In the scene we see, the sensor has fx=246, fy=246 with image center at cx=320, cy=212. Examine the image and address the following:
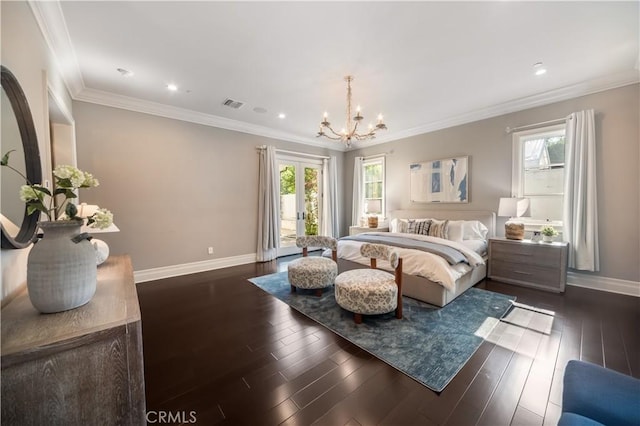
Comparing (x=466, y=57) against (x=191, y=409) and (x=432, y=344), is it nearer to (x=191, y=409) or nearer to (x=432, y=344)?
(x=432, y=344)

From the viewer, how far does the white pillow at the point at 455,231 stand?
13.5 feet

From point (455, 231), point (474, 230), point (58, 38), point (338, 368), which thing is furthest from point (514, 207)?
point (58, 38)

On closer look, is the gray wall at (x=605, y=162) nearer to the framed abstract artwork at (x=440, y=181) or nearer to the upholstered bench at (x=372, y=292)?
the framed abstract artwork at (x=440, y=181)

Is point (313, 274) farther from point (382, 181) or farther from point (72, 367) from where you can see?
point (382, 181)

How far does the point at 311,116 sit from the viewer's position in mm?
4609

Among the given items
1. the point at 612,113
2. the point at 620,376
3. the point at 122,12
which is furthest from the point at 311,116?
the point at 620,376

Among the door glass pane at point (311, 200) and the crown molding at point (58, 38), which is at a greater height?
the crown molding at point (58, 38)

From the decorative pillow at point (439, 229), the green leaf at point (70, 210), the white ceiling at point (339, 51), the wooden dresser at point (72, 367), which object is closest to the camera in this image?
the wooden dresser at point (72, 367)

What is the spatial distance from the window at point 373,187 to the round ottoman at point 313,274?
2.91 m

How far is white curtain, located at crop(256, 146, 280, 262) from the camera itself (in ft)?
17.0

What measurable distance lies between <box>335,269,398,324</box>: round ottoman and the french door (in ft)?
10.9

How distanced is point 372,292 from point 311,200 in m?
4.07

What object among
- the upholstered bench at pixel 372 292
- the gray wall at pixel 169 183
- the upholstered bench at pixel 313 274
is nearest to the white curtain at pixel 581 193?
the upholstered bench at pixel 372 292

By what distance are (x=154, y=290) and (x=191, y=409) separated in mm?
2570
